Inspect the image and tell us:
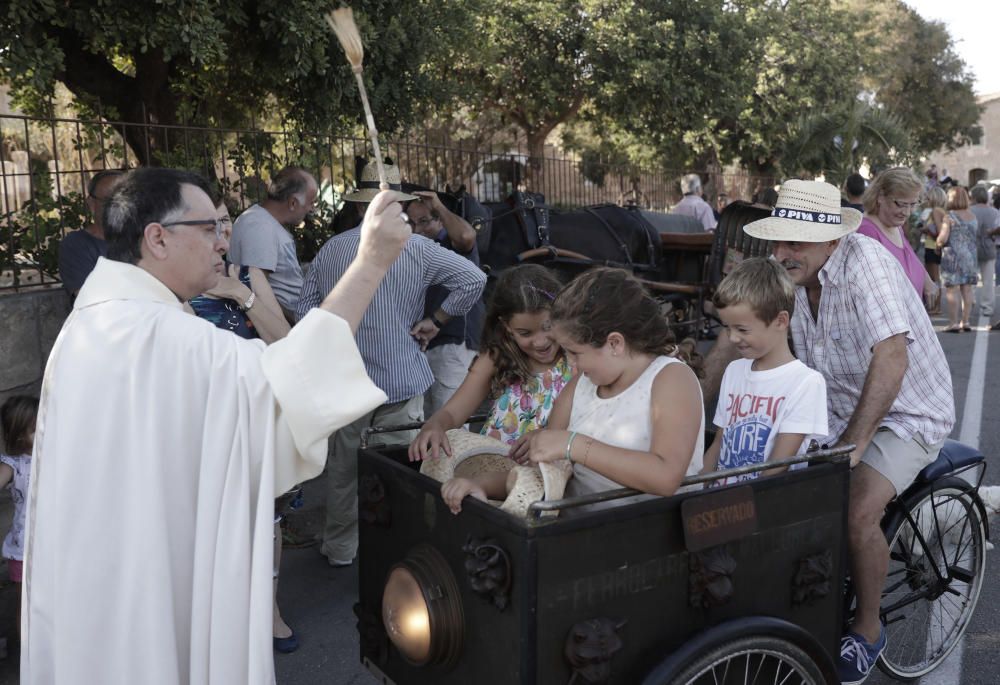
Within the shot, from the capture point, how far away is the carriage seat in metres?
3.40

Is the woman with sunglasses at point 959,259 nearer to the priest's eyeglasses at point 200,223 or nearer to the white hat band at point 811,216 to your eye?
the white hat band at point 811,216

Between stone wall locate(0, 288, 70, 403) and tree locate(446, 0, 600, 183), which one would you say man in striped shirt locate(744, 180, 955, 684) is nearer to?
stone wall locate(0, 288, 70, 403)

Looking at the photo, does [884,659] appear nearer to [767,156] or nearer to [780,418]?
[780,418]

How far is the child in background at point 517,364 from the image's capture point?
3262mm

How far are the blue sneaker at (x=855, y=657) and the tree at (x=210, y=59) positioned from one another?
523 cm

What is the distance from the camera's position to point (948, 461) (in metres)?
3.48

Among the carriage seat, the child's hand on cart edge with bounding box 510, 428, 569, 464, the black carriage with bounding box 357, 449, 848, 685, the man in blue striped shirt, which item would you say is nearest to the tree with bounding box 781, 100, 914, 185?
the man in blue striped shirt

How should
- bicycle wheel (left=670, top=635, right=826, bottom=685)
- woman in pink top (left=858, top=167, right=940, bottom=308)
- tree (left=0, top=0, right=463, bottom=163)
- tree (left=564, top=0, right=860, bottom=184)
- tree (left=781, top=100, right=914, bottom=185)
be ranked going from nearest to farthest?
bicycle wheel (left=670, top=635, right=826, bottom=685), woman in pink top (left=858, top=167, right=940, bottom=308), tree (left=0, top=0, right=463, bottom=163), tree (left=564, top=0, right=860, bottom=184), tree (left=781, top=100, right=914, bottom=185)

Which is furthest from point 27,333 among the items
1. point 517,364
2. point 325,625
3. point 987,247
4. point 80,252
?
point 987,247

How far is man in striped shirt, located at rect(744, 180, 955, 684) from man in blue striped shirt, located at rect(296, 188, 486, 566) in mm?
2018

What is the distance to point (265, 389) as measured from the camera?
2.02m

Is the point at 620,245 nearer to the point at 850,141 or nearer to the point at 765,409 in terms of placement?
the point at 765,409

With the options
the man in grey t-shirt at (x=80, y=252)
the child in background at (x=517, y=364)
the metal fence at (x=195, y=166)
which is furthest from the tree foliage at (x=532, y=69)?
the child in background at (x=517, y=364)

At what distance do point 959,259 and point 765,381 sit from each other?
10548 mm
